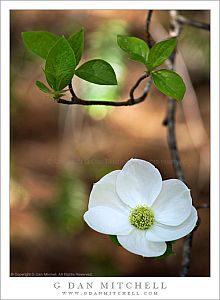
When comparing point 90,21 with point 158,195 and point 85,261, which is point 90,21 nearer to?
point 85,261

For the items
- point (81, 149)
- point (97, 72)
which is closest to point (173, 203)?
point (97, 72)

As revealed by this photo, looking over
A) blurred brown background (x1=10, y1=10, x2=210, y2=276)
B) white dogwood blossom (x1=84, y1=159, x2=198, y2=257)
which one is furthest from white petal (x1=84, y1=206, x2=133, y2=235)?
blurred brown background (x1=10, y1=10, x2=210, y2=276)

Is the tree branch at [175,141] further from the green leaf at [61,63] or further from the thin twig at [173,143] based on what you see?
the green leaf at [61,63]

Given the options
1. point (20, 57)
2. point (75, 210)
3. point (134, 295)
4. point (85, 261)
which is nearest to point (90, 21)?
point (20, 57)

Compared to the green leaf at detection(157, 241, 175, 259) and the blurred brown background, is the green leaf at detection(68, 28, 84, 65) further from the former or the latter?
the blurred brown background

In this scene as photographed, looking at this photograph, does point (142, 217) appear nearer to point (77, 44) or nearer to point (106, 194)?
point (106, 194)

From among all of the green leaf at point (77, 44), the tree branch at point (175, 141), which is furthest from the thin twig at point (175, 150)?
the green leaf at point (77, 44)
